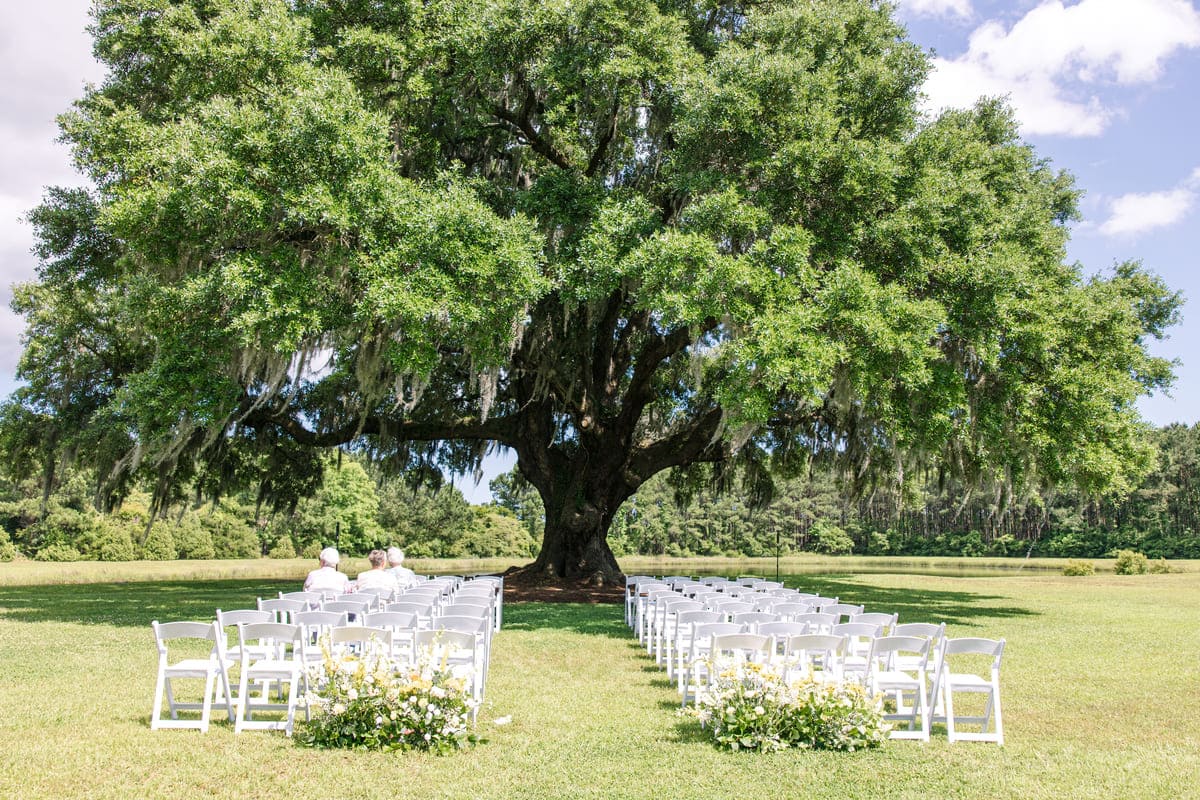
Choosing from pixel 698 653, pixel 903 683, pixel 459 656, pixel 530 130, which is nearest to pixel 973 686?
pixel 903 683

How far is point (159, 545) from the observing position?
37.5 meters

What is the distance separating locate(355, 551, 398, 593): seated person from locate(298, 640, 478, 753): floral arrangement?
3298mm

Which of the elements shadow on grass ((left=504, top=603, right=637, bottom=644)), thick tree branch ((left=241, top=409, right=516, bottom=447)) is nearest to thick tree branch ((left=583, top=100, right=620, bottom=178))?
thick tree branch ((left=241, top=409, right=516, bottom=447))

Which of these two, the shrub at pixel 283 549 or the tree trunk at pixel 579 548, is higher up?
the tree trunk at pixel 579 548

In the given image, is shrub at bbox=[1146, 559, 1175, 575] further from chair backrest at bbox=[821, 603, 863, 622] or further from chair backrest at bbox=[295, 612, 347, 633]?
chair backrest at bbox=[295, 612, 347, 633]

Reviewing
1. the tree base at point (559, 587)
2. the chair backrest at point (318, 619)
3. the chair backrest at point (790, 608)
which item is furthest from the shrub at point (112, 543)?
the chair backrest at point (790, 608)

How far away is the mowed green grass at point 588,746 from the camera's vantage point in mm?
4422

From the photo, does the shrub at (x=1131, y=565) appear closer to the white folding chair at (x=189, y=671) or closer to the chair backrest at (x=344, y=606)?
the chair backrest at (x=344, y=606)

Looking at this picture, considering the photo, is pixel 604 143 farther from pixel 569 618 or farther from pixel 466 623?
pixel 466 623

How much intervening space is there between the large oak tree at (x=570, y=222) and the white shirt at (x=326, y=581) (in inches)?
141

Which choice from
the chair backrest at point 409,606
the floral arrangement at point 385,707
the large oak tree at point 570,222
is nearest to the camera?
the floral arrangement at point 385,707

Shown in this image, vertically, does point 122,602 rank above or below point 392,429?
below

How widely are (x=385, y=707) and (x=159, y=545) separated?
124 ft

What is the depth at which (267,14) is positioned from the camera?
12.1 m
